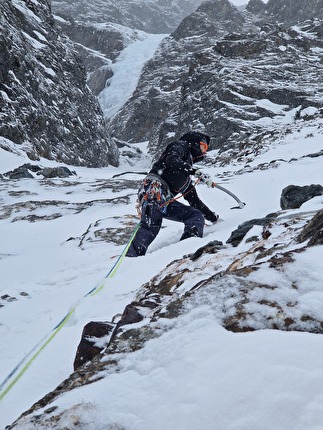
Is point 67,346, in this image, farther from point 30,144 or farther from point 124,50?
point 124,50

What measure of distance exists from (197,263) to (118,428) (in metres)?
2.48

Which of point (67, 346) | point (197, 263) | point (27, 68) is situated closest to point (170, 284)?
point (197, 263)

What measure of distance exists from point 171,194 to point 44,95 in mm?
25850

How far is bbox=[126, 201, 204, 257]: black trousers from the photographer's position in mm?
5602

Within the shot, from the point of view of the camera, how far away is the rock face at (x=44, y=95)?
23984 mm

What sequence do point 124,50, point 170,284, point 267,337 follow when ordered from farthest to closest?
point 124,50 < point 170,284 < point 267,337

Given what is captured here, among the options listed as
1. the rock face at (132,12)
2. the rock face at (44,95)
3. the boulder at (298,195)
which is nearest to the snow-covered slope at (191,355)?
the boulder at (298,195)

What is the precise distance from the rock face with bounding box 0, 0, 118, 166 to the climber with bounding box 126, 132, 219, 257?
19060 millimetres

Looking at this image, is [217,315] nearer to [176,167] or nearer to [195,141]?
[176,167]

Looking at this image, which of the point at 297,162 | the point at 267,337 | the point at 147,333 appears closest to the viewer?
the point at 267,337

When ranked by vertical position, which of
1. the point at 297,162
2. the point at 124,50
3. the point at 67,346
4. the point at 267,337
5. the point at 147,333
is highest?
the point at 124,50

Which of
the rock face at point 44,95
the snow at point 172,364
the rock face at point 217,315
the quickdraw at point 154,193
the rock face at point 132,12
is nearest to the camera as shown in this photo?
the snow at point 172,364

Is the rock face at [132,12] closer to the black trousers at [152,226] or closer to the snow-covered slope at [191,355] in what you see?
the black trousers at [152,226]

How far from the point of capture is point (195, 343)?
1.60 m
